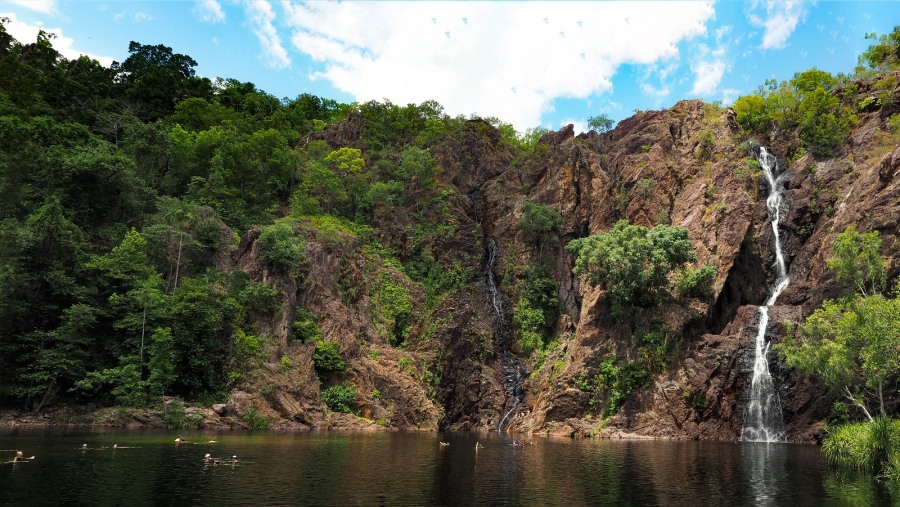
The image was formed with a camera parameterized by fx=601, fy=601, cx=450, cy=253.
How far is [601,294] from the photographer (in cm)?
6681

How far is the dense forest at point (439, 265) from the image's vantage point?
174ft

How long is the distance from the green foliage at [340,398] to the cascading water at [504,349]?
A: 17017 mm

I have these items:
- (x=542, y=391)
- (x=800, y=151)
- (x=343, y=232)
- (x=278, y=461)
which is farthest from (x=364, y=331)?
(x=800, y=151)

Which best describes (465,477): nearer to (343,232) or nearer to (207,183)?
(343,232)

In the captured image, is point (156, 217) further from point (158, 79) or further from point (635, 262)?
point (635, 262)

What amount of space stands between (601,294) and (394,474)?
141 feet

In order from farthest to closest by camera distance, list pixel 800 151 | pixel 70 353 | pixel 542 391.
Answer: pixel 800 151 → pixel 542 391 → pixel 70 353

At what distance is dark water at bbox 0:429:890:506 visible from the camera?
23000 millimetres

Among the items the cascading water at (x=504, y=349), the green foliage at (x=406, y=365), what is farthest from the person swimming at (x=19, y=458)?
the cascading water at (x=504, y=349)

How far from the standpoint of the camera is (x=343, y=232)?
75.2 meters

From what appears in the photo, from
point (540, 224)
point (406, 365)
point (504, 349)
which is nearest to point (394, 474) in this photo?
point (406, 365)

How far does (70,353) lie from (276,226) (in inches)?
913

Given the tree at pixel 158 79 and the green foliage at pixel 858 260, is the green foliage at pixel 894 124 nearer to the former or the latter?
the green foliage at pixel 858 260

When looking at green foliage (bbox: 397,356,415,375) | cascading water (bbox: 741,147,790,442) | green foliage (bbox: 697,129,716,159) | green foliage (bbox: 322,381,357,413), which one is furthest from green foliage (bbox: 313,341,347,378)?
green foliage (bbox: 697,129,716,159)
